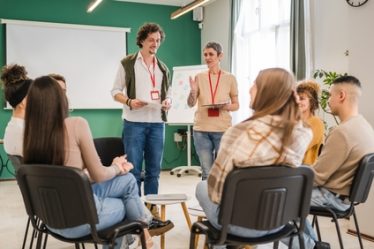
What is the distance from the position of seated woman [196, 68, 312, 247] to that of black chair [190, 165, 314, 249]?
5 centimetres

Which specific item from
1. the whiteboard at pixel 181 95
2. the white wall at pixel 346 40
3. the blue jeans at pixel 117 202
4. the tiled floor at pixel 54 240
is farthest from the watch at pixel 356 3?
the whiteboard at pixel 181 95

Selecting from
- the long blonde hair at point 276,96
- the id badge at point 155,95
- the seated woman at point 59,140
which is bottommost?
the seated woman at point 59,140

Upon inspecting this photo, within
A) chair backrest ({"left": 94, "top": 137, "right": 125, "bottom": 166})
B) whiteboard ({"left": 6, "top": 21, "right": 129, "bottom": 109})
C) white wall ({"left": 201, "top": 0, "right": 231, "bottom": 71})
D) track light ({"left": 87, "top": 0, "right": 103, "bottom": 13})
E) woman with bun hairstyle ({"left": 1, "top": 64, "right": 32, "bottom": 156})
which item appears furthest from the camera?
white wall ({"left": 201, "top": 0, "right": 231, "bottom": 71})

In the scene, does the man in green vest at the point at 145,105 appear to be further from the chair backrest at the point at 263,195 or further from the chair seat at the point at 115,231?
the chair backrest at the point at 263,195

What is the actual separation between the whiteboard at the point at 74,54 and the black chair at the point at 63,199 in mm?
4754

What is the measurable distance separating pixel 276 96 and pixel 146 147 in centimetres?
173

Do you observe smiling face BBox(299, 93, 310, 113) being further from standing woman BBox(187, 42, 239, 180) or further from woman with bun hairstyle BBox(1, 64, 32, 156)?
woman with bun hairstyle BBox(1, 64, 32, 156)

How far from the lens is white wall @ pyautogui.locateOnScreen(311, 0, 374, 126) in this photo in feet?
10.6

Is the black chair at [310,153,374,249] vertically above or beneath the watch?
beneath

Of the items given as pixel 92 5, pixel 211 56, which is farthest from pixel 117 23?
pixel 211 56

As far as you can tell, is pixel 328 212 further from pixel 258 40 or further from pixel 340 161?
pixel 258 40

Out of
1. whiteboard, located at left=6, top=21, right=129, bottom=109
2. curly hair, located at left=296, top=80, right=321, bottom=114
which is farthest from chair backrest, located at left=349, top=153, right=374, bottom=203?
whiteboard, located at left=6, top=21, right=129, bottom=109

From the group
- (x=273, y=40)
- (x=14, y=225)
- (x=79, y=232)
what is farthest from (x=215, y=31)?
(x=79, y=232)

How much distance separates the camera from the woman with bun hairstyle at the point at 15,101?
2.48 metres
